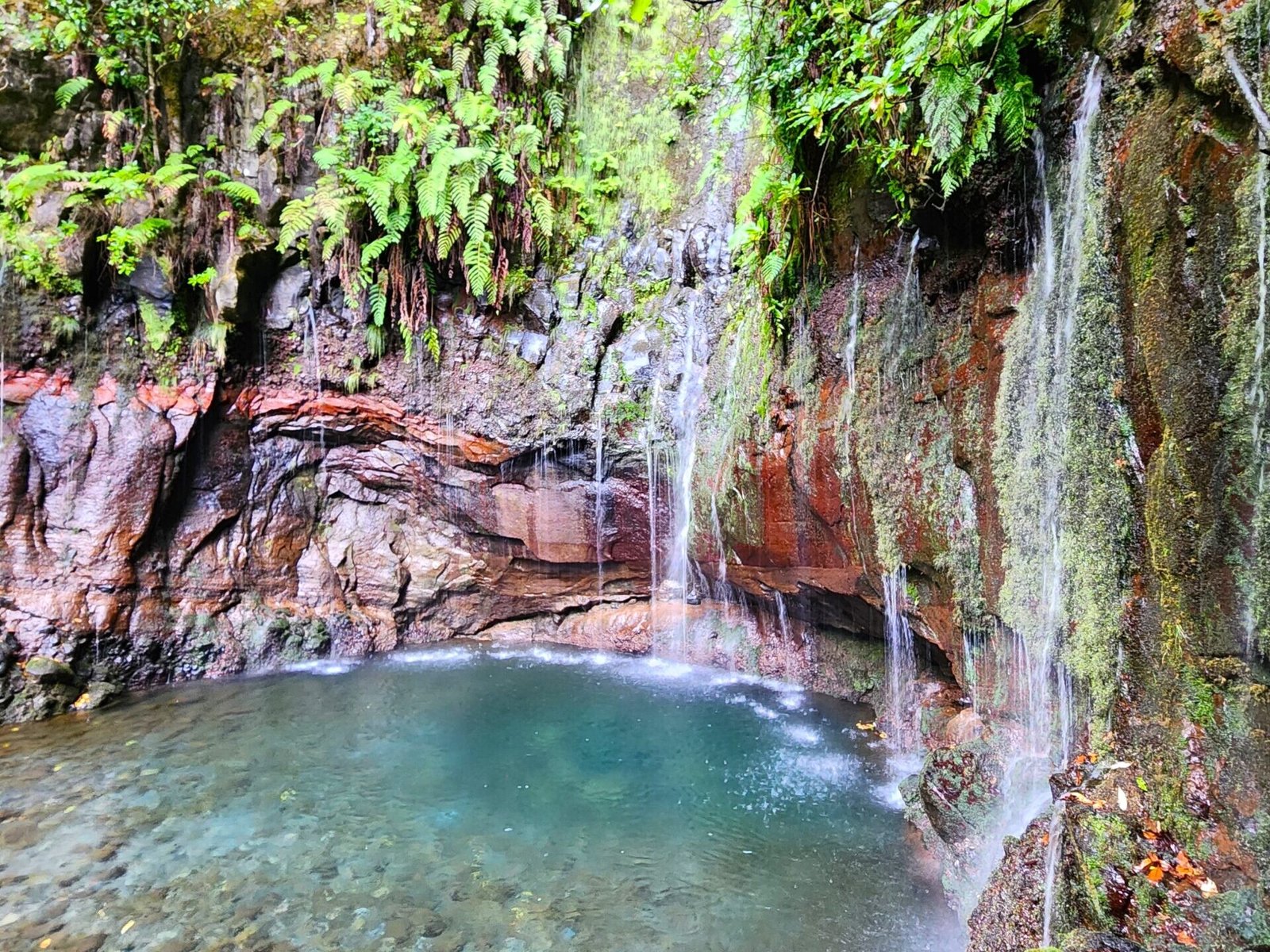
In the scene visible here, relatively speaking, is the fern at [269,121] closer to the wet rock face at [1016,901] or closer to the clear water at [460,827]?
the clear water at [460,827]

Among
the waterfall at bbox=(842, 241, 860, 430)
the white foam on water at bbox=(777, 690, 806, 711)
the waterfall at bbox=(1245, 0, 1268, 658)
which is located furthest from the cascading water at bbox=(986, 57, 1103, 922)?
the white foam on water at bbox=(777, 690, 806, 711)

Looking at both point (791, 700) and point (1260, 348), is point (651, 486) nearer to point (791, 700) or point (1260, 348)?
point (791, 700)

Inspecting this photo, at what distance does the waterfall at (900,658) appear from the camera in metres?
5.96

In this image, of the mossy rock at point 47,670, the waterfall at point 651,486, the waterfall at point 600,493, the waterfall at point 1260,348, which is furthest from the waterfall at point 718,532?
the mossy rock at point 47,670

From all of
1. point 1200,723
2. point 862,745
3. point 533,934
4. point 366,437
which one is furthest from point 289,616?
point 1200,723

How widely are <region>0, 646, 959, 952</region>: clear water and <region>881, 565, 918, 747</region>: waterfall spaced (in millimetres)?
502

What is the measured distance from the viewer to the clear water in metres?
4.04

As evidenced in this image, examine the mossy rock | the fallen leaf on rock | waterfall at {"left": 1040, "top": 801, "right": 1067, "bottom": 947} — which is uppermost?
the fallen leaf on rock

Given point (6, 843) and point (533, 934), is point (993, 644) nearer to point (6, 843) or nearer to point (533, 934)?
point (533, 934)

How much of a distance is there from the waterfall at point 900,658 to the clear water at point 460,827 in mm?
502

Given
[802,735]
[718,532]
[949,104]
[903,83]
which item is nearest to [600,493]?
[718,532]

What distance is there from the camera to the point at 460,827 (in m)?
5.16

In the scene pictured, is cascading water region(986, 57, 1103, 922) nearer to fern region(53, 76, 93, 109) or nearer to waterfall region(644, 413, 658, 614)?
waterfall region(644, 413, 658, 614)

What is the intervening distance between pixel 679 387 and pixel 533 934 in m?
6.44
